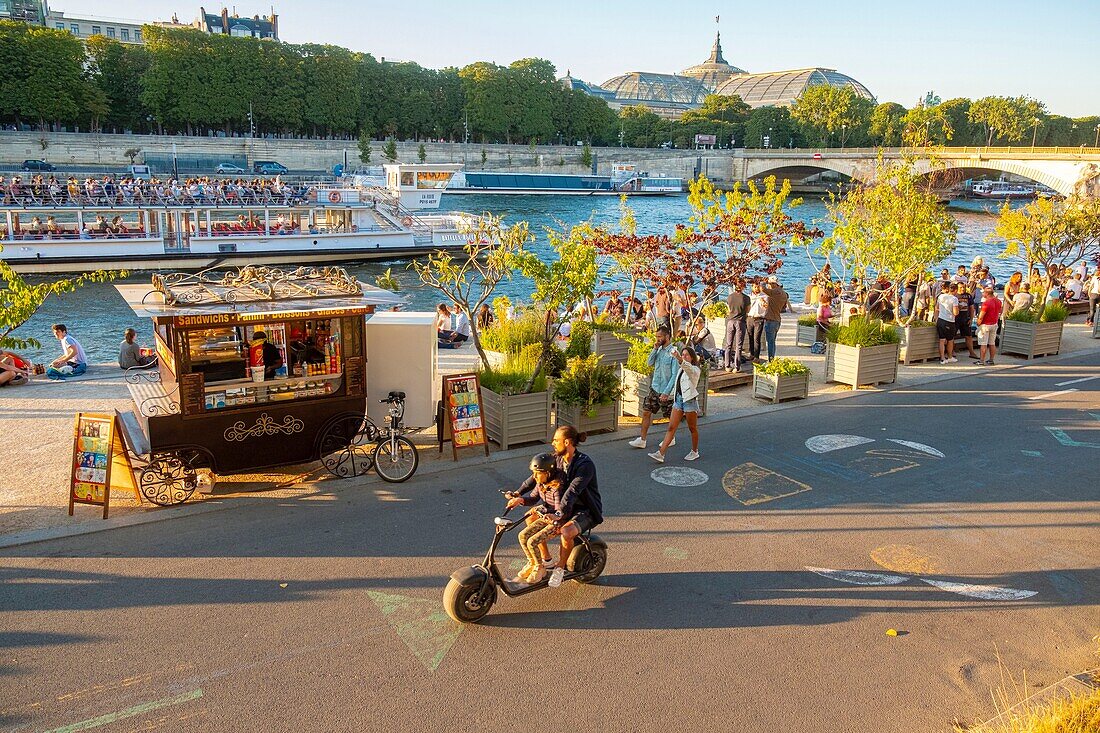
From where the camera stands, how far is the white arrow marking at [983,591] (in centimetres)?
757

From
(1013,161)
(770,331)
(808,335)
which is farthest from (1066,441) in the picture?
(1013,161)

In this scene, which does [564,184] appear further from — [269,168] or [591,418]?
[591,418]

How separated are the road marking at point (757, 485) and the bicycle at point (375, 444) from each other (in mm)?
3914

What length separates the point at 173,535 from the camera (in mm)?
8438

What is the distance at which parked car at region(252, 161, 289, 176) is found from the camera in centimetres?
9216

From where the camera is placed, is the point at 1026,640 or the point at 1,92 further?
the point at 1,92

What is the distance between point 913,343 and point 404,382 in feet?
39.2

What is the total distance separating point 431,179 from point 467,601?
54123mm

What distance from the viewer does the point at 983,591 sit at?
7.69m

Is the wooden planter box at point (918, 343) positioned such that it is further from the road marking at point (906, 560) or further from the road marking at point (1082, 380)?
the road marking at point (906, 560)

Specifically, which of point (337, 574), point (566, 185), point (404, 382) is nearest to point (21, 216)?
point (404, 382)

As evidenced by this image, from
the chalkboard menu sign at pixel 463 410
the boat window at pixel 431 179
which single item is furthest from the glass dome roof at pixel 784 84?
the chalkboard menu sign at pixel 463 410

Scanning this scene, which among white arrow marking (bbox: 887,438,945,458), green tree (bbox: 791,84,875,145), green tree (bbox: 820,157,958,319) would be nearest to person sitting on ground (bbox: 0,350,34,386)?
white arrow marking (bbox: 887,438,945,458)

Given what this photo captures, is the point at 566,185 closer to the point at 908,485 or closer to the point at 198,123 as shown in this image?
the point at 198,123
